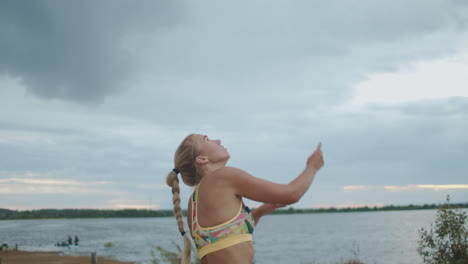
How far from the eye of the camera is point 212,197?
9.42ft

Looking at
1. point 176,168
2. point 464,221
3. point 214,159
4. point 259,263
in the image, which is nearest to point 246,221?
point 214,159

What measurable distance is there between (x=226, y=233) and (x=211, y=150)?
2.02 ft

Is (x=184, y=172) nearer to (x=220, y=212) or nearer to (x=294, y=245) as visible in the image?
(x=220, y=212)

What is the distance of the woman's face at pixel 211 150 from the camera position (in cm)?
316

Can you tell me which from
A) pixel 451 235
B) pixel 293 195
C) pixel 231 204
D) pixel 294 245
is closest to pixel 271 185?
pixel 293 195

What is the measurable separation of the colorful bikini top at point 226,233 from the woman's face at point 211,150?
0.38m

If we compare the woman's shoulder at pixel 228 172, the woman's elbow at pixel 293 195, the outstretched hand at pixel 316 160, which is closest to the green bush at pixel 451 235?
the outstretched hand at pixel 316 160

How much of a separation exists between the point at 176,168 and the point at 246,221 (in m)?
0.71

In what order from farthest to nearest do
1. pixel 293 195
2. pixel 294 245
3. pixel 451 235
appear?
pixel 294 245, pixel 451 235, pixel 293 195

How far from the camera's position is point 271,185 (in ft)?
9.19

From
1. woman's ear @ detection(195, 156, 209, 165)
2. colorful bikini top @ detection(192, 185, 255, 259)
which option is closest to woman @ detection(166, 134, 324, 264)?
colorful bikini top @ detection(192, 185, 255, 259)

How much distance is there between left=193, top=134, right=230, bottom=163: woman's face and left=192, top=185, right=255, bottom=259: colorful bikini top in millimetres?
382

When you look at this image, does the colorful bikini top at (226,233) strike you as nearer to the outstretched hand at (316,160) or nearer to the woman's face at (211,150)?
the woman's face at (211,150)

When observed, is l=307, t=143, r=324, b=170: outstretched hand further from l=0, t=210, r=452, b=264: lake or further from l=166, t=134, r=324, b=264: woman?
l=0, t=210, r=452, b=264: lake
